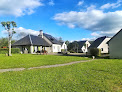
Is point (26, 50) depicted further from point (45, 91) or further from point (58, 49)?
point (45, 91)

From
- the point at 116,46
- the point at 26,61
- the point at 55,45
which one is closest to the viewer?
the point at 26,61

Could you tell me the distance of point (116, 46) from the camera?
60.5ft

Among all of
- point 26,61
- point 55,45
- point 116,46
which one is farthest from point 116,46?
point 55,45

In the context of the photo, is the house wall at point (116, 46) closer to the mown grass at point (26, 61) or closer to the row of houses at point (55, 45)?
the row of houses at point (55, 45)

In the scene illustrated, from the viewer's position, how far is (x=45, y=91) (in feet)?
12.5

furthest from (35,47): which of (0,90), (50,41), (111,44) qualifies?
(0,90)

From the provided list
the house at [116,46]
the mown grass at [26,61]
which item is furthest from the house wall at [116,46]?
the mown grass at [26,61]

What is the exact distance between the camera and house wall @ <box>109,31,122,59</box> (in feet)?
58.7

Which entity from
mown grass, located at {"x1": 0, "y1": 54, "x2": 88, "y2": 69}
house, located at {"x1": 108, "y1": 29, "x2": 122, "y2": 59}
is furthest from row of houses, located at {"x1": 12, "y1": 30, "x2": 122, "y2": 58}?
mown grass, located at {"x1": 0, "y1": 54, "x2": 88, "y2": 69}

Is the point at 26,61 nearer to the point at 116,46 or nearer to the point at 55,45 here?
the point at 116,46

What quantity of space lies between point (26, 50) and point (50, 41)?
40.4 feet

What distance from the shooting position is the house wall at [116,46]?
58.7ft

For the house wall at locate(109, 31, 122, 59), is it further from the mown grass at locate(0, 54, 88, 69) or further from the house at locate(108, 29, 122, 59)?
the mown grass at locate(0, 54, 88, 69)

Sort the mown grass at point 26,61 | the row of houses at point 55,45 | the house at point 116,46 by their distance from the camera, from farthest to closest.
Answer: the row of houses at point 55,45 → the house at point 116,46 → the mown grass at point 26,61
